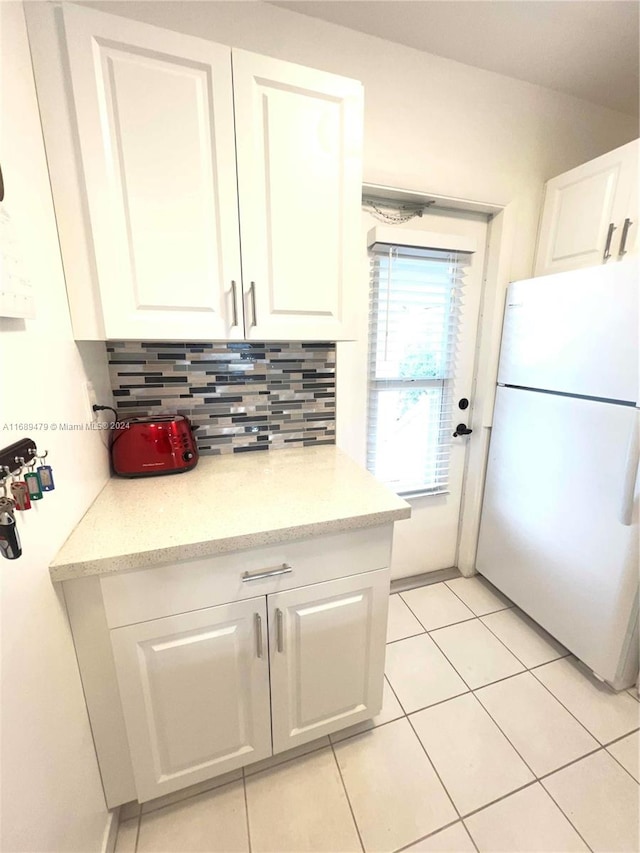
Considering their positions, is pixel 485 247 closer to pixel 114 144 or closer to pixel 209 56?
pixel 209 56

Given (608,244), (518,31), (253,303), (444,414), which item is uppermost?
(518,31)

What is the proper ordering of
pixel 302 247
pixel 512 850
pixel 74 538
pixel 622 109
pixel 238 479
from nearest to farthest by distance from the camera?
pixel 74 538
pixel 512 850
pixel 302 247
pixel 238 479
pixel 622 109

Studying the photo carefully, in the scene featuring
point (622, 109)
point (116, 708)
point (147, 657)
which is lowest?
point (116, 708)

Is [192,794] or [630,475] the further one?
[630,475]

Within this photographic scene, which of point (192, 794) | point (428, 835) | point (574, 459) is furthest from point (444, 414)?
point (192, 794)

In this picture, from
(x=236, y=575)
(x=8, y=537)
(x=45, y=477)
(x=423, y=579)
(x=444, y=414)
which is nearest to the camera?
(x=8, y=537)

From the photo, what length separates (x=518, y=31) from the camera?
50.1 inches

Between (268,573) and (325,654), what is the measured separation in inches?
14.9

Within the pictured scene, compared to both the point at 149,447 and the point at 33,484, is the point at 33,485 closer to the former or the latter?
the point at 33,484

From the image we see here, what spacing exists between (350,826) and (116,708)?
31.4 inches

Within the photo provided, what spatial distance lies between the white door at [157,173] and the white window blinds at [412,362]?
81 cm

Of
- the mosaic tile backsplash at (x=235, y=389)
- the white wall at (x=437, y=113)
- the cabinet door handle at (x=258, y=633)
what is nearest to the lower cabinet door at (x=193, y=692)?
the cabinet door handle at (x=258, y=633)

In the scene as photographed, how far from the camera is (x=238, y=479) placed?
1203 mm

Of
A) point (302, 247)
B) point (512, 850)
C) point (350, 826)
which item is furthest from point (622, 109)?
point (350, 826)
